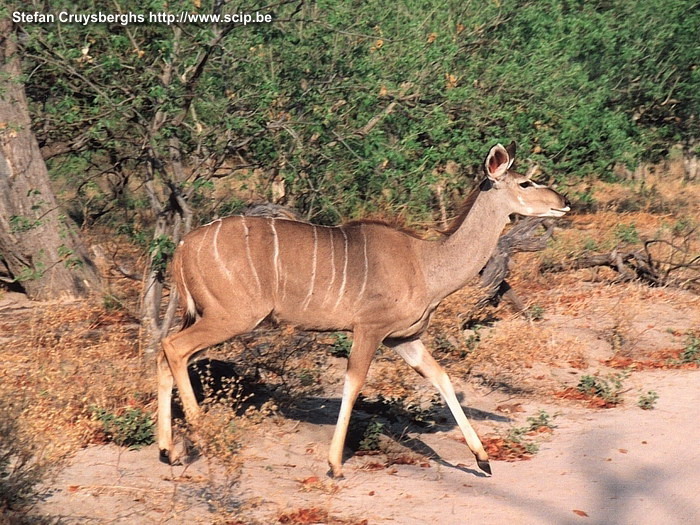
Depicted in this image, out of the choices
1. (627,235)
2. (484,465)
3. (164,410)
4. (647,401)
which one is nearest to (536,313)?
(647,401)

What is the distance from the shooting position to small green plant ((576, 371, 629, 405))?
6828mm

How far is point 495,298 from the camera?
8492mm

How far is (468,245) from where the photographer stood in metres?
5.88

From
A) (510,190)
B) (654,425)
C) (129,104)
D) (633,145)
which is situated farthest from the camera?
(633,145)

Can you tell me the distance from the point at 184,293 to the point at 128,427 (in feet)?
2.59

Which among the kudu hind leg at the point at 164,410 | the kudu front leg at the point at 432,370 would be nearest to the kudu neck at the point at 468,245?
the kudu front leg at the point at 432,370

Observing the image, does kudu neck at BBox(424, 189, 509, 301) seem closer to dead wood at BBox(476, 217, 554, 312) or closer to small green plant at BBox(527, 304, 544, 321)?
dead wood at BBox(476, 217, 554, 312)

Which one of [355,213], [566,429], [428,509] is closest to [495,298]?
[355,213]

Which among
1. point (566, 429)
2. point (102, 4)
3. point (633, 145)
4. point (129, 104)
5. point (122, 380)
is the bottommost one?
point (566, 429)

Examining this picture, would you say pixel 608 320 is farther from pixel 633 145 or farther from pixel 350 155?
pixel 633 145

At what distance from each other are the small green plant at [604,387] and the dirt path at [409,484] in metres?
0.53

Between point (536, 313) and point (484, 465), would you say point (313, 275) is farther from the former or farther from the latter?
point (536, 313)

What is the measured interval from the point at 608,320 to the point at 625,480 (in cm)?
326

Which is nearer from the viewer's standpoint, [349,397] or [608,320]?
[349,397]
